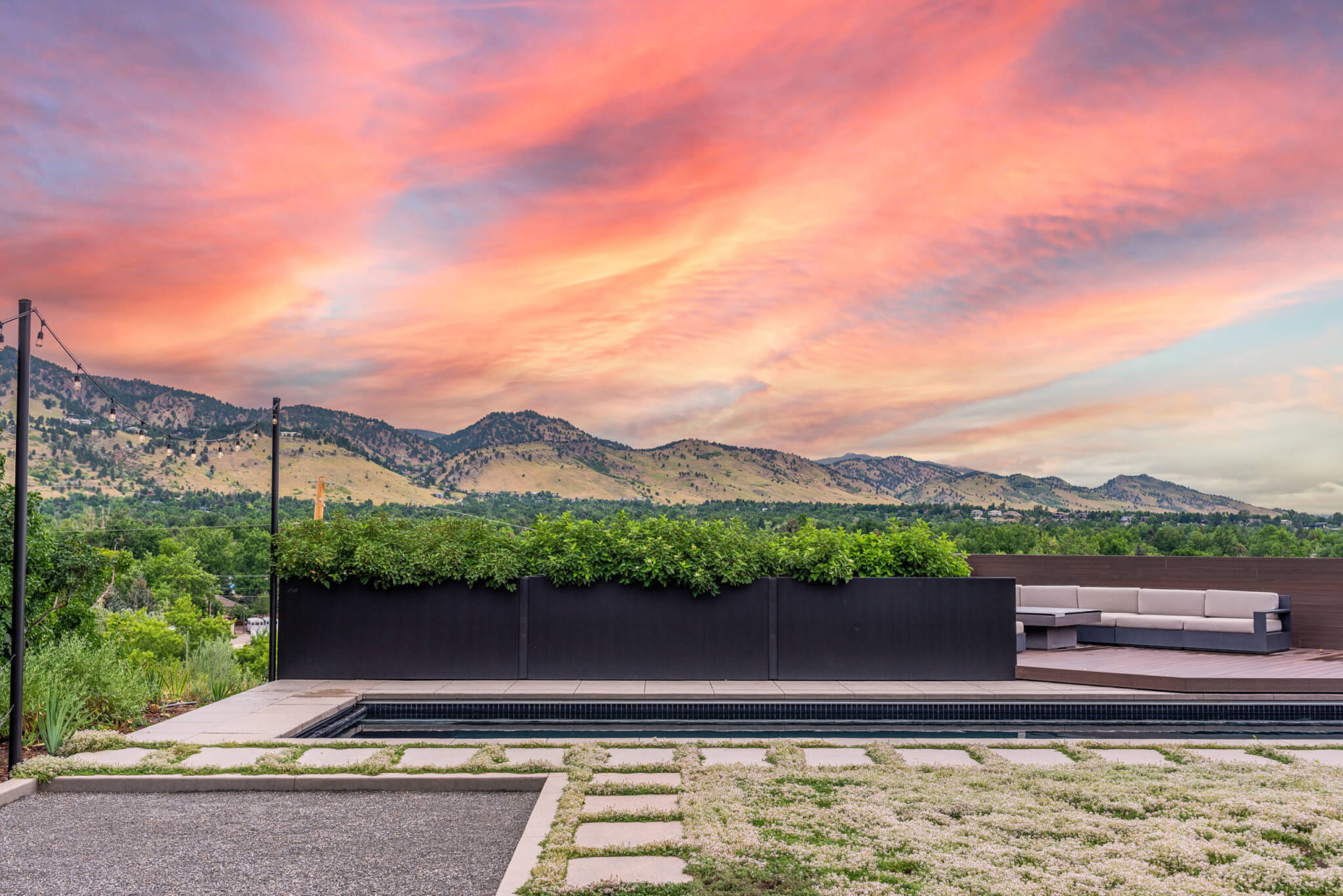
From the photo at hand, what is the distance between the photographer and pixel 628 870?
131 inches

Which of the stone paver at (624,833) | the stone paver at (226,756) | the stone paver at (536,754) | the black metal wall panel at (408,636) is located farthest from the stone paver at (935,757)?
the black metal wall panel at (408,636)

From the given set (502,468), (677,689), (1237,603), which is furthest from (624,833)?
(502,468)

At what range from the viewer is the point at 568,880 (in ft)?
10.5

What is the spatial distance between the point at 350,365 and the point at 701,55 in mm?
26661

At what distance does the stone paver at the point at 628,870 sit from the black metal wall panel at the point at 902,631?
499cm

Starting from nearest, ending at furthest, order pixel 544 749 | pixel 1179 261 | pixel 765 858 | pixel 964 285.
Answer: pixel 765 858 < pixel 544 749 < pixel 1179 261 < pixel 964 285

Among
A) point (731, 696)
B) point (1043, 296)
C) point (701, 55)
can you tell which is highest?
point (701, 55)

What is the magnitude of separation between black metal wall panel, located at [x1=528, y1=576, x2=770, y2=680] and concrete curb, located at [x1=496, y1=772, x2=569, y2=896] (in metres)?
3.48

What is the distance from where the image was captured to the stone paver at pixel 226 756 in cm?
504

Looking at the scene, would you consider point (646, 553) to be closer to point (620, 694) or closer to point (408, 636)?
point (620, 694)

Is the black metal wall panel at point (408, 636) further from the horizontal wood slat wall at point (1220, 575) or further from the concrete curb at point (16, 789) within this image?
the horizontal wood slat wall at point (1220, 575)

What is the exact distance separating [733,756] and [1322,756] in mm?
3690

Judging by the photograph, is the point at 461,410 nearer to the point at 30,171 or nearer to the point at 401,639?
the point at 30,171

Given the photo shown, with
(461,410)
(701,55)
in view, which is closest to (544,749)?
(701,55)
